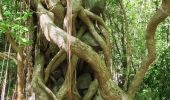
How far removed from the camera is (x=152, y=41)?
2961 mm

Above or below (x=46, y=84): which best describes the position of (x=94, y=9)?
above

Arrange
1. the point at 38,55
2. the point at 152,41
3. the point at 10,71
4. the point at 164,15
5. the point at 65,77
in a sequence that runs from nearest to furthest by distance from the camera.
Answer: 1. the point at 164,15
2. the point at 152,41
3. the point at 65,77
4. the point at 38,55
5. the point at 10,71

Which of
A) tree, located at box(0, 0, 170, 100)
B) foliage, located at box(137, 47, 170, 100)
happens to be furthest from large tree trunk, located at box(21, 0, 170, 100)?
foliage, located at box(137, 47, 170, 100)

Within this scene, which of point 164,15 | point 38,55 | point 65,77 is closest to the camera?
point 164,15

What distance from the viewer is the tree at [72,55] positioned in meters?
2.93

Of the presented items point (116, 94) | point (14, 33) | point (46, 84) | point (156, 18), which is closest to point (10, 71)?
point (46, 84)

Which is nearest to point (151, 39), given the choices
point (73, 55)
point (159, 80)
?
point (73, 55)

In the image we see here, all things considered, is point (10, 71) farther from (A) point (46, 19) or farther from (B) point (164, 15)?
(B) point (164, 15)

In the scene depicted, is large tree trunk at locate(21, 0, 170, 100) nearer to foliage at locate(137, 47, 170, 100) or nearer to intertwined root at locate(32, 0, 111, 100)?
intertwined root at locate(32, 0, 111, 100)

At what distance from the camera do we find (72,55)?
317 cm

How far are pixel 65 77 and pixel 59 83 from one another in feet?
0.42

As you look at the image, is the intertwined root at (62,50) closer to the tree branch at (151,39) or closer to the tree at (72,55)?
the tree at (72,55)

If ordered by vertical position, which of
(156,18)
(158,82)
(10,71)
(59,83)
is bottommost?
(158,82)

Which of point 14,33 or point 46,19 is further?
point 46,19
